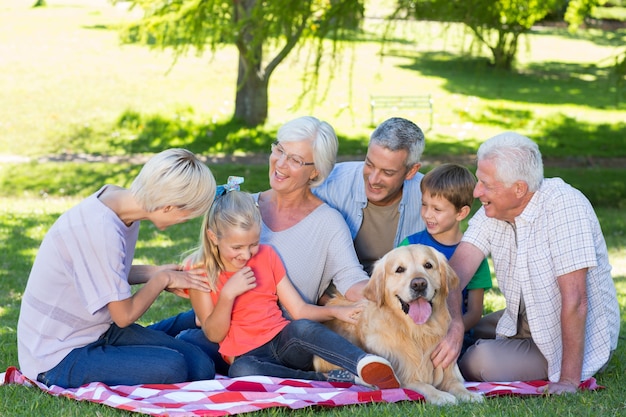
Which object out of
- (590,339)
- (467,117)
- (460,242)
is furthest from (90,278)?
(467,117)

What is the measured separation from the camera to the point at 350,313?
187 inches

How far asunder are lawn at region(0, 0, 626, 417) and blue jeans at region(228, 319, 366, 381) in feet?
1.16

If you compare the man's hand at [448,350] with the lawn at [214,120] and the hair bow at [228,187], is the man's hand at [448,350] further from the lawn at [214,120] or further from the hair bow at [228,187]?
the hair bow at [228,187]

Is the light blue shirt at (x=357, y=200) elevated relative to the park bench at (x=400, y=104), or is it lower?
elevated

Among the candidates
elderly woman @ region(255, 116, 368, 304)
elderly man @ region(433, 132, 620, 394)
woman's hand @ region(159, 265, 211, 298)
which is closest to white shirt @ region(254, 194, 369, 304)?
elderly woman @ region(255, 116, 368, 304)

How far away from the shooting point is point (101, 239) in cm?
422

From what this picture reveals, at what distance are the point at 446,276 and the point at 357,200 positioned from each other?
3.75ft

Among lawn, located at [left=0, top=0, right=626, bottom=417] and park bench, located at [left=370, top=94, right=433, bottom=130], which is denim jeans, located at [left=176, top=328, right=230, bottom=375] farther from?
park bench, located at [left=370, top=94, right=433, bottom=130]

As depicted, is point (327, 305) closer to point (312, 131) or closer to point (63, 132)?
point (312, 131)

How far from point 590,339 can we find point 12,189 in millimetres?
10623

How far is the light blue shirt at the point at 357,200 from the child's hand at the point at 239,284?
1.08 m

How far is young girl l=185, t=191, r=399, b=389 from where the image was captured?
4562 millimetres

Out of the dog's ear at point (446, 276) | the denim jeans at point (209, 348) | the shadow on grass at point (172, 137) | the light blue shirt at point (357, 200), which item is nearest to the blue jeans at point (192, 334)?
the denim jeans at point (209, 348)

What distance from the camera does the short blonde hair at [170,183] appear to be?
427cm
